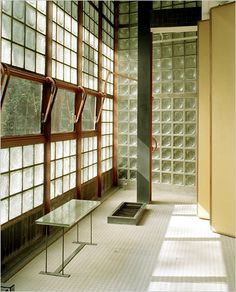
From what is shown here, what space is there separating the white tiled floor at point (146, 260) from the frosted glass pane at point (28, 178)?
2.67 feet

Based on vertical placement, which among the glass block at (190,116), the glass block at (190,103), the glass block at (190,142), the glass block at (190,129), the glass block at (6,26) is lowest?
the glass block at (190,142)

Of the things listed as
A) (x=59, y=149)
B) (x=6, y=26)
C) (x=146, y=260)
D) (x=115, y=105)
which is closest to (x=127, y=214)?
(x=59, y=149)

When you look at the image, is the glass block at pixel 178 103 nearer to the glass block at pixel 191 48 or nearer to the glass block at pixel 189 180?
the glass block at pixel 191 48

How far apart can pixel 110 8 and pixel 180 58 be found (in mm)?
1918

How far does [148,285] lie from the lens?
3.16 meters

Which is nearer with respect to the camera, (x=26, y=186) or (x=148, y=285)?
(x=148, y=285)

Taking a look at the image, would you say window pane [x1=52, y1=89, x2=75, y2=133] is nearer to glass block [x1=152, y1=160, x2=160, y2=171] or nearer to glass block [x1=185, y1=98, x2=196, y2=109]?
glass block [x1=152, y1=160, x2=160, y2=171]

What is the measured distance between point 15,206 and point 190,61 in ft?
16.1

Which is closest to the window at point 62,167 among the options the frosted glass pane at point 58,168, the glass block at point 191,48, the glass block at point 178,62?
the frosted glass pane at point 58,168

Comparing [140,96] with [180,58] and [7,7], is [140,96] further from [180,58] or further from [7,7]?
[7,7]

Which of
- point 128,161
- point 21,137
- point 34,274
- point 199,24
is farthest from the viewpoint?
point 128,161

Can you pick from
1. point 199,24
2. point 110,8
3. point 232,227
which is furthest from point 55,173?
point 110,8

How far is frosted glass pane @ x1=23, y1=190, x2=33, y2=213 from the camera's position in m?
3.90

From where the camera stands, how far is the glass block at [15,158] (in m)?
3.64
